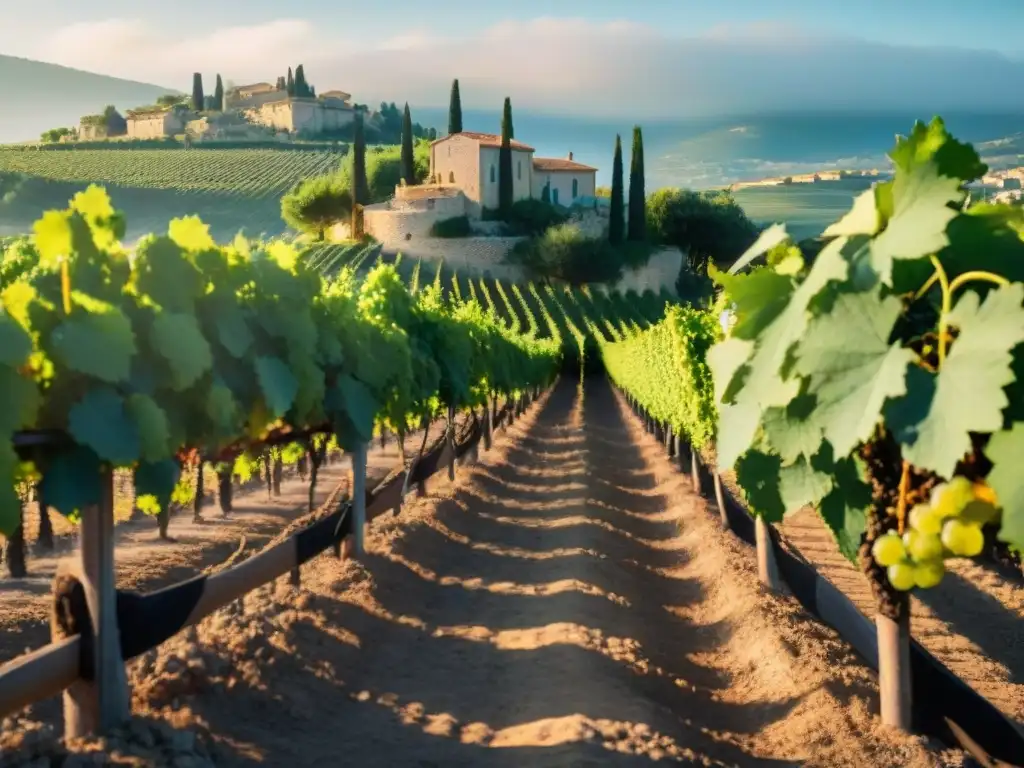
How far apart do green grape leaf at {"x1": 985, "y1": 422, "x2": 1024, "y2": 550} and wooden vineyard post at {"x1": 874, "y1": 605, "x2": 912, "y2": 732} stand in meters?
1.38

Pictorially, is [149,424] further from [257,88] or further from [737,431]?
[257,88]

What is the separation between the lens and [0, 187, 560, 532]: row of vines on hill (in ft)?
11.1

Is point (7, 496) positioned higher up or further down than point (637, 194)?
further down

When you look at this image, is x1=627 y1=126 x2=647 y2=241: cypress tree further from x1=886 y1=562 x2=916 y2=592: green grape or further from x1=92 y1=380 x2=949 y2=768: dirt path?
x1=886 y1=562 x2=916 y2=592: green grape

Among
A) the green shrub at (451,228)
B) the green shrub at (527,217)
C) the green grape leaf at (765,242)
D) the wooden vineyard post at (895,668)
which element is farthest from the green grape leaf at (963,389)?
the green shrub at (527,217)

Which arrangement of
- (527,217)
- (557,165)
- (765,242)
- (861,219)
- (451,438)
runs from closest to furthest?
(861,219) < (765,242) < (451,438) < (527,217) < (557,165)

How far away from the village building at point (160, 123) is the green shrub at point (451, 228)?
72.7m

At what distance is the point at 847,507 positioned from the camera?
2838mm

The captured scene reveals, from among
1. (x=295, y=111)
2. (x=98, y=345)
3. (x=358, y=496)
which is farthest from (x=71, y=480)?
(x=295, y=111)

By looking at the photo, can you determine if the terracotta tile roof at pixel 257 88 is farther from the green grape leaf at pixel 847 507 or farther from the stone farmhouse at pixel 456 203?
the green grape leaf at pixel 847 507

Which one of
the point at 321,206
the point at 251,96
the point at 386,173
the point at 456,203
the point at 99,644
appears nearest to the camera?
the point at 99,644

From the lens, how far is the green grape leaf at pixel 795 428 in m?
2.45

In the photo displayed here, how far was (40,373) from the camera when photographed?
356 centimetres

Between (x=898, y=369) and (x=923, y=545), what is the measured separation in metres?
0.34
